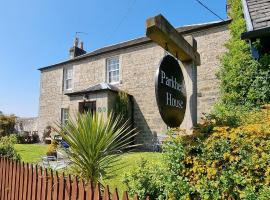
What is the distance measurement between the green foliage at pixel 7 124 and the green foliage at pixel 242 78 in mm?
20685

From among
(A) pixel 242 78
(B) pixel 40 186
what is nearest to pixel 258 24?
(A) pixel 242 78

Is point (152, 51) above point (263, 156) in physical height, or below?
above

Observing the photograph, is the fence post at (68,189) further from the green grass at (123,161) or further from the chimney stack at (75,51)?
the chimney stack at (75,51)

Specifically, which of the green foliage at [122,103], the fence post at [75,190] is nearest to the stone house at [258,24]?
the fence post at [75,190]

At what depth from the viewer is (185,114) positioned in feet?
16.1

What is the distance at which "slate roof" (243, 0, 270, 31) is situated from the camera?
7.76 metres

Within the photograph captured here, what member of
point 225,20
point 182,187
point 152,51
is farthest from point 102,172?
point 152,51

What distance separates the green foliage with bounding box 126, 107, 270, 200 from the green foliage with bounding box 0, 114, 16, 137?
2325cm

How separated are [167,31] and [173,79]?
2.19 feet

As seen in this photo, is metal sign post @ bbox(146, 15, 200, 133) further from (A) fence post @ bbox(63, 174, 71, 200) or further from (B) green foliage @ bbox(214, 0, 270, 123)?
(B) green foliage @ bbox(214, 0, 270, 123)

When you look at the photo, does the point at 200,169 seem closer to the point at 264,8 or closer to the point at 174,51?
the point at 174,51

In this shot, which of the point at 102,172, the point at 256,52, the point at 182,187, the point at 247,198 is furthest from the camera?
the point at 256,52

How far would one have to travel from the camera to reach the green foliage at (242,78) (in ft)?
25.8

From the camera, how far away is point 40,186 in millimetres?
3670
